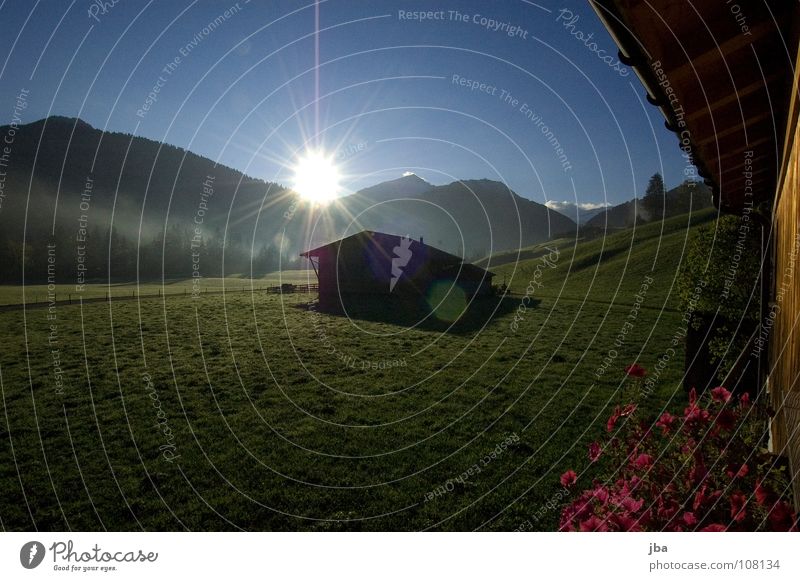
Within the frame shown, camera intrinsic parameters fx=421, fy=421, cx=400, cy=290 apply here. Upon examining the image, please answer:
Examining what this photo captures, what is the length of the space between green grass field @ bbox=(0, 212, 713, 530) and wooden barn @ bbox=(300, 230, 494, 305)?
14.2 meters

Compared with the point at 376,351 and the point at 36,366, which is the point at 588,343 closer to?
the point at 376,351

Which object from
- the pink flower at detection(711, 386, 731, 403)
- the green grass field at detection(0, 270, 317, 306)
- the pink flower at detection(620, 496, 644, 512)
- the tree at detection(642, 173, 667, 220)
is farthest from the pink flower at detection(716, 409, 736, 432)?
the tree at detection(642, 173, 667, 220)

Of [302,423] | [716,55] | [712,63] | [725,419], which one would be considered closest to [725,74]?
[712,63]

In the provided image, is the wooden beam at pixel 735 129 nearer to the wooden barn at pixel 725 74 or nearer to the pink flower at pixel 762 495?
the wooden barn at pixel 725 74

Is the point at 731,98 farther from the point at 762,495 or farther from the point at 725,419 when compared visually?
the point at 762,495

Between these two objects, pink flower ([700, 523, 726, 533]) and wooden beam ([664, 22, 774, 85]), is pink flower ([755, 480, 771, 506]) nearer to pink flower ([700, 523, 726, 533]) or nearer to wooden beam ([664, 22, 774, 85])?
pink flower ([700, 523, 726, 533])

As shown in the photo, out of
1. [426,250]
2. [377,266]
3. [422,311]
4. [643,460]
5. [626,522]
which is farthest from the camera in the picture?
[426,250]

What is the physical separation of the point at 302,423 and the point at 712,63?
8105mm

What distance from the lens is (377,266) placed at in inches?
1313

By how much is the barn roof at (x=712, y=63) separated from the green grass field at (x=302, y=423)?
4.69 meters

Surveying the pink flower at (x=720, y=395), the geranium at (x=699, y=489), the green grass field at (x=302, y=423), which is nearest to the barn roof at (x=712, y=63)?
the pink flower at (x=720, y=395)

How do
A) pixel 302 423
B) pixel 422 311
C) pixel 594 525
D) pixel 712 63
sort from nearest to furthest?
pixel 712 63 < pixel 594 525 < pixel 302 423 < pixel 422 311

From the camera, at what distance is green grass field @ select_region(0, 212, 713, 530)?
5.60 m
